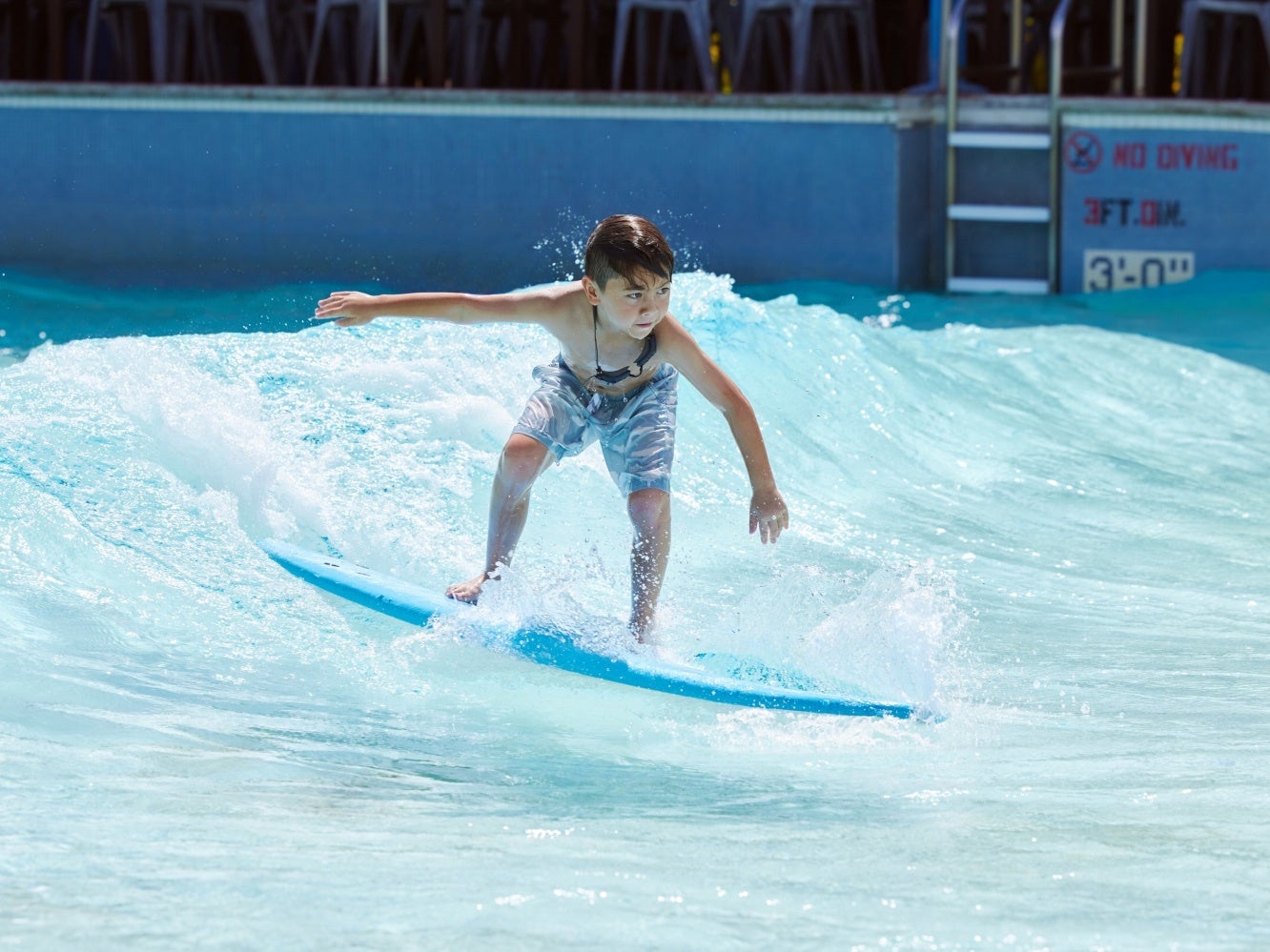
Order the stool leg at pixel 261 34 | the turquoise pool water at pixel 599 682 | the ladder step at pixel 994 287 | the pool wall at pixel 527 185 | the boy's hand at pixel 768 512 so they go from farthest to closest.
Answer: the stool leg at pixel 261 34, the ladder step at pixel 994 287, the pool wall at pixel 527 185, the boy's hand at pixel 768 512, the turquoise pool water at pixel 599 682

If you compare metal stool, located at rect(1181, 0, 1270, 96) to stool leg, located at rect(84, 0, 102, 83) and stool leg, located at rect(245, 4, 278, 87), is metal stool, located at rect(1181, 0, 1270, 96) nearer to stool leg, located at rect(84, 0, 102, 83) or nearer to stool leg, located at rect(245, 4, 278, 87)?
stool leg, located at rect(245, 4, 278, 87)

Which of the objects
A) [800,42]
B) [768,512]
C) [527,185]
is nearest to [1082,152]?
[800,42]

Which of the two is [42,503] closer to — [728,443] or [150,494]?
[150,494]

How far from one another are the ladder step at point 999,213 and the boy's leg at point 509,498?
601cm

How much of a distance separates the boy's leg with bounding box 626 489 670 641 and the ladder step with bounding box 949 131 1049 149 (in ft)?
20.3

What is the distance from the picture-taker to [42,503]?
183 inches

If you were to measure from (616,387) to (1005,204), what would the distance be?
246 inches

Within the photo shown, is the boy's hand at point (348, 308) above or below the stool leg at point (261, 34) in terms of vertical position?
below

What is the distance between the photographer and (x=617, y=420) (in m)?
4.08

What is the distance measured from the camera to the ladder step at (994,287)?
383 inches

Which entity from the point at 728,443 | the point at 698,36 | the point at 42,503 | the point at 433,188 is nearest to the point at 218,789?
the point at 42,503

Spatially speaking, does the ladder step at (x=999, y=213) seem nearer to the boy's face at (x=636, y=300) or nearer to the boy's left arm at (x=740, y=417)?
the boy's left arm at (x=740, y=417)

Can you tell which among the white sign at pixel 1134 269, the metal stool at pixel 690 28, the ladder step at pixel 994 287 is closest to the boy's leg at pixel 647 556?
the metal stool at pixel 690 28

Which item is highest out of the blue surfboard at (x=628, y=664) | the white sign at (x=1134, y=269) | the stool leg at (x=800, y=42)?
the stool leg at (x=800, y=42)
